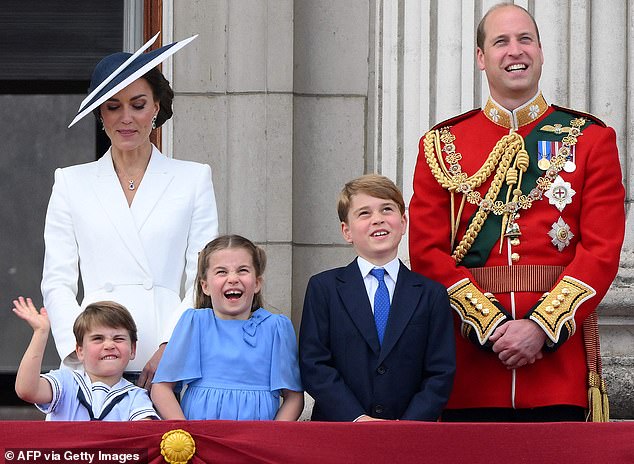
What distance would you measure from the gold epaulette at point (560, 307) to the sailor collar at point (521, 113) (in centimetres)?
56

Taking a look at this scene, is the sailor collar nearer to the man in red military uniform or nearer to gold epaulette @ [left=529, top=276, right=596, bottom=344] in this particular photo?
the man in red military uniform

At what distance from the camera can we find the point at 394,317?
14.1 ft

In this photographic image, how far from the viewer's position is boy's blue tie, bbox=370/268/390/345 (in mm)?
4324

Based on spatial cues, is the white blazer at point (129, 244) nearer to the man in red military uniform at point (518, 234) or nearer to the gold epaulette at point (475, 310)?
the man in red military uniform at point (518, 234)

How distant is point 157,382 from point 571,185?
4.50 feet

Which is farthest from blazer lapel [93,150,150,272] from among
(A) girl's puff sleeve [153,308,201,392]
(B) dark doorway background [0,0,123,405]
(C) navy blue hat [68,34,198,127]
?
(B) dark doorway background [0,0,123,405]

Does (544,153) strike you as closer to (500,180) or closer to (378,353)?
(500,180)

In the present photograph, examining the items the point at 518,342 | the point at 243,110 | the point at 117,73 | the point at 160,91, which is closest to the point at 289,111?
the point at 243,110

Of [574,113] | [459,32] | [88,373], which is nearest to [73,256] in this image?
[88,373]

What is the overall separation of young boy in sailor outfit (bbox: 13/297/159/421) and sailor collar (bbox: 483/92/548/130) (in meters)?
1.31

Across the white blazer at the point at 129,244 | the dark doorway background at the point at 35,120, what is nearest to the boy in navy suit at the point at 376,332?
the white blazer at the point at 129,244

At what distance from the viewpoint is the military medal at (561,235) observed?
4.44 meters

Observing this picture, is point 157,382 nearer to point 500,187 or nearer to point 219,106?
point 500,187

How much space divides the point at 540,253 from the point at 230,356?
98cm
